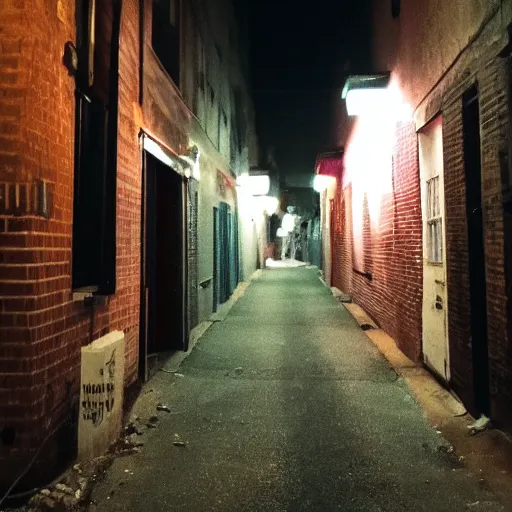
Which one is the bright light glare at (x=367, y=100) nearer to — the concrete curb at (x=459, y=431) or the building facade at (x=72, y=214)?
the building facade at (x=72, y=214)

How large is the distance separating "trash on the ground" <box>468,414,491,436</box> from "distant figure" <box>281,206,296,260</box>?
32570mm

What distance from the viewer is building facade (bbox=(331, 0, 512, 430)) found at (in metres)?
3.81

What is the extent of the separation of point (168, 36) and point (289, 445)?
658 cm

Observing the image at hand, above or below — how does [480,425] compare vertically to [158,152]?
below

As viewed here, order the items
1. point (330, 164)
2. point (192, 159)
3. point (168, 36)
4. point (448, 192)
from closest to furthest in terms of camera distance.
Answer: point (448, 192), point (168, 36), point (192, 159), point (330, 164)

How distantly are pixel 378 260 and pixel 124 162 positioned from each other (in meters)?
5.50

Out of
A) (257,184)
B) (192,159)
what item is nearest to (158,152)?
(192,159)

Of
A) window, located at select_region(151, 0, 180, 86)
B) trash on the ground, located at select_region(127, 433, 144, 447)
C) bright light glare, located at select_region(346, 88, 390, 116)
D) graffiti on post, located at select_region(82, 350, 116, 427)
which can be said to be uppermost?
window, located at select_region(151, 0, 180, 86)

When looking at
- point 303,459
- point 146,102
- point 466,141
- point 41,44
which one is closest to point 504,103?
point 466,141

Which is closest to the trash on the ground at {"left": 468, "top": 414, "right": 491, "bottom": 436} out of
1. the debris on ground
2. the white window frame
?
the white window frame

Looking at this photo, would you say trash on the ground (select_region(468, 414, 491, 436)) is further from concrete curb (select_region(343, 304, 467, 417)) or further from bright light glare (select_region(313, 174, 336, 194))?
bright light glare (select_region(313, 174, 336, 194))

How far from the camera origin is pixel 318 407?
186 inches

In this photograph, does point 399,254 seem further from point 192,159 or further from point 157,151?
point 157,151

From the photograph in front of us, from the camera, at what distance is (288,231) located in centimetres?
4184
